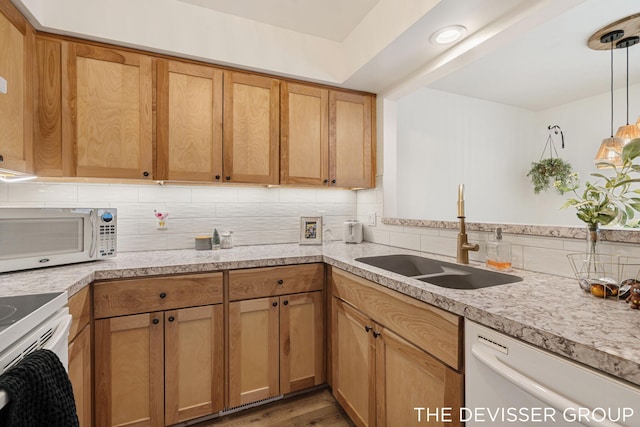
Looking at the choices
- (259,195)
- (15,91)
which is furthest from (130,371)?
(15,91)

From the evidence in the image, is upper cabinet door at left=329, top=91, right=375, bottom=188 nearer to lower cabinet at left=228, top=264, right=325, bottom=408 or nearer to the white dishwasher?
lower cabinet at left=228, top=264, right=325, bottom=408

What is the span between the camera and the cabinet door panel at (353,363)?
1.39 m

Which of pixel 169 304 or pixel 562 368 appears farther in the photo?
pixel 169 304

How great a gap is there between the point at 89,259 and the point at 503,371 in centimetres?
184

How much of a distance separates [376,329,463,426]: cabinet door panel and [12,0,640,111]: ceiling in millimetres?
1513

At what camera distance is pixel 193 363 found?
157 centimetres

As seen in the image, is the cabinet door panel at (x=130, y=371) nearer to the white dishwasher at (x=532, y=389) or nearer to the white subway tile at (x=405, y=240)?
the white dishwasher at (x=532, y=389)

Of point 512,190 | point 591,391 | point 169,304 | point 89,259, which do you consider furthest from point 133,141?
point 512,190

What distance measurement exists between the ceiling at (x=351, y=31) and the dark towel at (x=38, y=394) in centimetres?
164

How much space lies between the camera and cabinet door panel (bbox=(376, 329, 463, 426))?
3.13 ft

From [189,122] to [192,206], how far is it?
0.58 meters

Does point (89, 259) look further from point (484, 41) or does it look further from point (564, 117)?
point (564, 117)

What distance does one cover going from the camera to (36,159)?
1.54 meters

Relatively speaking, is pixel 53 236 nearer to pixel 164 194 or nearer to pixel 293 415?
pixel 164 194
